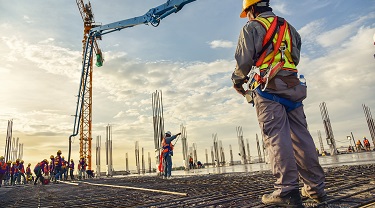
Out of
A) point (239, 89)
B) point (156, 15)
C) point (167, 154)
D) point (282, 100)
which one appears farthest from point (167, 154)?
point (156, 15)

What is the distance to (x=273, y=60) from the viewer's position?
2035mm

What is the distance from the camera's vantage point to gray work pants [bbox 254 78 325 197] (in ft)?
6.00

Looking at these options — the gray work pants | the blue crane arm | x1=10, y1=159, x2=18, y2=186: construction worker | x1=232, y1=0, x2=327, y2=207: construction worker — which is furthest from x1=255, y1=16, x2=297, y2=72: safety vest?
x1=10, y1=159, x2=18, y2=186: construction worker

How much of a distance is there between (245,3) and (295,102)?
1.00 metres

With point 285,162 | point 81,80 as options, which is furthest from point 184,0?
point 81,80

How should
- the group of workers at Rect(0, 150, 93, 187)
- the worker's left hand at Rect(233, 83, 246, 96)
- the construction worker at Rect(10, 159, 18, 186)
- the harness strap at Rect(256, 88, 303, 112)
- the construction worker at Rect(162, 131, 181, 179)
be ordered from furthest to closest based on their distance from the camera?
the construction worker at Rect(10, 159, 18, 186), the group of workers at Rect(0, 150, 93, 187), the construction worker at Rect(162, 131, 181, 179), the worker's left hand at Rect(233, 83, 246, 96), the harness strap at Rect(256, 88, 303, 112)

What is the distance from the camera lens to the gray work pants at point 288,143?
1.83 m

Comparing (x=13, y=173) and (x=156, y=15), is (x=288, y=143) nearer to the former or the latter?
(x=156, y=15)

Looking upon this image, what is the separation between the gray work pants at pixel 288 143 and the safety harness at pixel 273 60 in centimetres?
4

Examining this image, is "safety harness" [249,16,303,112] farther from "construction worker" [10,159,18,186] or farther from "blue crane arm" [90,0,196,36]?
"construction worker" [10,159,18,186]

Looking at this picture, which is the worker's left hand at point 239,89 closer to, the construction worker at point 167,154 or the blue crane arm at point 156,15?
the construction worker at point 167,154

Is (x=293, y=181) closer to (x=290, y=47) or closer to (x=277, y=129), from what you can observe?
(x=277, y=129)

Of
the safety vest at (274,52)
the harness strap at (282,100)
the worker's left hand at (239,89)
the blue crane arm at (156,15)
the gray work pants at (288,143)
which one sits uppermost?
the blue crane arm at (156,15)

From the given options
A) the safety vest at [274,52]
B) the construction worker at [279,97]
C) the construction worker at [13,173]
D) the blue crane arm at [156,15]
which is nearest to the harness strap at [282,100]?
the construction worker at [279,97]
